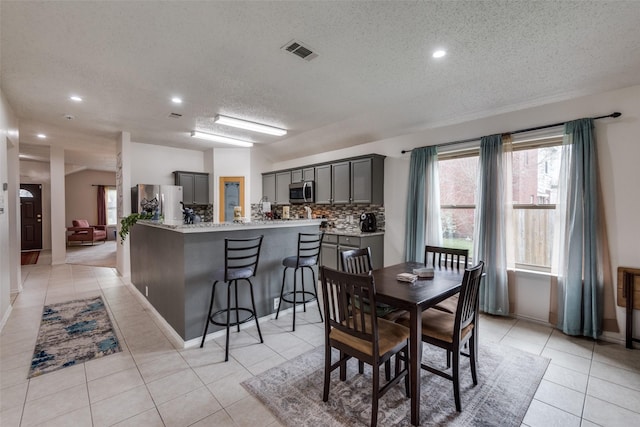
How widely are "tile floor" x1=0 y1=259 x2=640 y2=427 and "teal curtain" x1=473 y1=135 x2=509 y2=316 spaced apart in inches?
11.8

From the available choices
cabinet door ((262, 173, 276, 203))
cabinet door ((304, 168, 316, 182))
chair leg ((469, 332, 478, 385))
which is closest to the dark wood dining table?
chair leg ((469, 332, 478, 385))

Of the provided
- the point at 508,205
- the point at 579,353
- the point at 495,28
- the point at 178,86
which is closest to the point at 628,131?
the point at 508,205

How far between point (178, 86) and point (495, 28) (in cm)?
313

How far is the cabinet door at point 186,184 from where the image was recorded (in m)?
6.31

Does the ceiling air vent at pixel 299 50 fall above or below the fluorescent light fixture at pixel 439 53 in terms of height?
above

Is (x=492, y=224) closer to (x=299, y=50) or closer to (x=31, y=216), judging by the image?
(x=299, y=50)

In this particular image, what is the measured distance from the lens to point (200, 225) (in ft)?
9.20

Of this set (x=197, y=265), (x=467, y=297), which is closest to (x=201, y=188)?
(x=197, y=265)

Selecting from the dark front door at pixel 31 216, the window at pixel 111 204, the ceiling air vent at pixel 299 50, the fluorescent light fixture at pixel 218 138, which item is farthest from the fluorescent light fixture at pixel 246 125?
the window at pixel 111 204

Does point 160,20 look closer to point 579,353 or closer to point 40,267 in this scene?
point 579,353

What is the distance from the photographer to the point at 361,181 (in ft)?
16.2

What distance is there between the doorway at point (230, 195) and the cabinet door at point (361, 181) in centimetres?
300

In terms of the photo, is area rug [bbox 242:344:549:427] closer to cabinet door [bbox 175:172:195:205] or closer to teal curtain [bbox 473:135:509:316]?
teal curtain [bbox 473:135:509:316]

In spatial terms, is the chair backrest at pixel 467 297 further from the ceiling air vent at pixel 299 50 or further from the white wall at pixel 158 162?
the white wall at pixel 158 162
